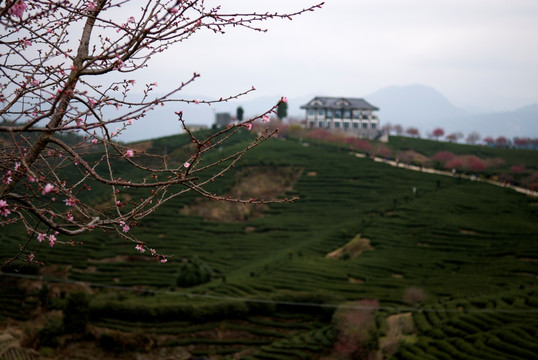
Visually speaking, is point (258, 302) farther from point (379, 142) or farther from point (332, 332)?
point (379, 142)

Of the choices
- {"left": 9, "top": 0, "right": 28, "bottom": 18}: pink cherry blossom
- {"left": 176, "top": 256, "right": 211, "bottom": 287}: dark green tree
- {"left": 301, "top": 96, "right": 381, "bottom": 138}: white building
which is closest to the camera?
{"left": 9, "top": 0, "right": 28, "bottom": 18}: pink cherry blossom

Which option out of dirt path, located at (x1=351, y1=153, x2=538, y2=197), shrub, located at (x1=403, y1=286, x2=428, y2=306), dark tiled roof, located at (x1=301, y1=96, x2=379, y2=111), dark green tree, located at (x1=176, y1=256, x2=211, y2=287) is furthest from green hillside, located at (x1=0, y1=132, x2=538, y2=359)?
dark tiled roof, located at (x1=301, y1=96, x2=379, y2=111)

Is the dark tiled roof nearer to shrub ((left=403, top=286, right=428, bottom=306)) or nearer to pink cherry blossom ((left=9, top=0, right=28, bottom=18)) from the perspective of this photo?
shrub ((left=403, top=286, right=428, bottom=306))

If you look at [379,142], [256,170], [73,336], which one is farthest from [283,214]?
[379,142]

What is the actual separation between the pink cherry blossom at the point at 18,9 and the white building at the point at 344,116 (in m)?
90.4

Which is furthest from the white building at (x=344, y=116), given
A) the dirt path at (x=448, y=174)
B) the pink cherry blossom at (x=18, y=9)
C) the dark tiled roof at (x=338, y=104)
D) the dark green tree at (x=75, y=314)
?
the pink cherry blossom at (x=18, y=9)

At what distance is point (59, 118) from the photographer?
198 inches

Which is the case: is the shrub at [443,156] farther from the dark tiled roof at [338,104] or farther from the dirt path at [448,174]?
the dark tiled roof at [338,104]

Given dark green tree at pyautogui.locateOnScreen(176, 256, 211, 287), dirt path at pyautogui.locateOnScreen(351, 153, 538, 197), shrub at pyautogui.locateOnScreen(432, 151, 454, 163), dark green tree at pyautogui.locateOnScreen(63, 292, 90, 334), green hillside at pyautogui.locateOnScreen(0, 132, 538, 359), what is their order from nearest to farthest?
green hillside at pyautogui.locateOnScreen(0, 132, 538, 359)
dark green tree at pyautogui.locateOnScreen(63, 292, 90, 334)
dark green tree at pyautogui.locateOnScreen(176, 256, 211, 287)
dirt path at pyautogui.locateOnScreen(351, 153, 538, 197)
shrub at pyautogui.locateOnScreen(432, 151, 454, 163)

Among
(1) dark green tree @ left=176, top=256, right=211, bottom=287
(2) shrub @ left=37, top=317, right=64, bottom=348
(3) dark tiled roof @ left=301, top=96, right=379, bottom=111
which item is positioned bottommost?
(2) shrub @ left=37, top=317, right=64, bottom=348

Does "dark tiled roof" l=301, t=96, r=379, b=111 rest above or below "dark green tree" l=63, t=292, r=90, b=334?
above

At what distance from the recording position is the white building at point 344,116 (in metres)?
94.9

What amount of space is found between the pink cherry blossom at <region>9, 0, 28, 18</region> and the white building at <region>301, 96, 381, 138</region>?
90.4 meters

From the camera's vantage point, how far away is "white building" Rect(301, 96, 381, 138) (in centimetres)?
9494
